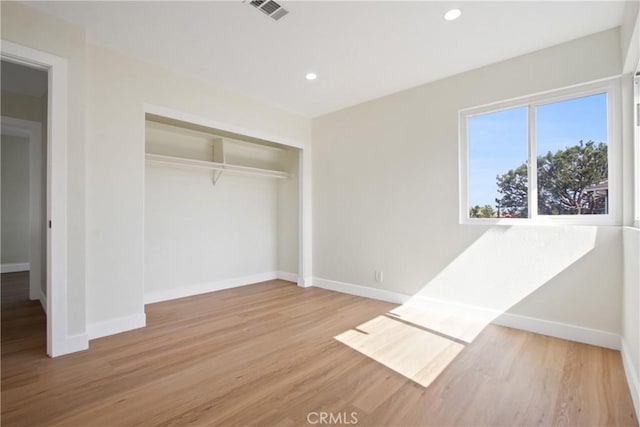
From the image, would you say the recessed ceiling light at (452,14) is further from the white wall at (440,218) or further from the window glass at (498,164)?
the window glass at (498,164)

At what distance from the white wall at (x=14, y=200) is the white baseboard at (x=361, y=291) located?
20.1 ft

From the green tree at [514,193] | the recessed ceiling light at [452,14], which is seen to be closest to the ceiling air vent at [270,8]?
the recessed ceiling light at [452,14]

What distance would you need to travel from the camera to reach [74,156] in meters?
2.47

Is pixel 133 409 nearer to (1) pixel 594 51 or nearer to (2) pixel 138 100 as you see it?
(2) pixel 138 100

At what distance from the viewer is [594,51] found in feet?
8.52

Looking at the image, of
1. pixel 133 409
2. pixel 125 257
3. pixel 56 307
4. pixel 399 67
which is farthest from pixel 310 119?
pixel 133 409

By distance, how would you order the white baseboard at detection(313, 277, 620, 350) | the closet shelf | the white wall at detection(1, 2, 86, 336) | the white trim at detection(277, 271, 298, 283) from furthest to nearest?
the white trim at detection(277, 271, 298, 283) < the closet shelf < the white baseboard at detection(313, 277, 620, 350) < the white wall at detection(1, 2, 86, 336)

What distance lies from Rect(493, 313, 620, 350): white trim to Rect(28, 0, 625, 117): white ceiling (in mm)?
2551

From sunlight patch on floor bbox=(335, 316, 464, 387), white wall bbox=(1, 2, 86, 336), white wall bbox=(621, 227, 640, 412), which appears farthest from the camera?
white wall bbox=(1, 2, 86, 336)

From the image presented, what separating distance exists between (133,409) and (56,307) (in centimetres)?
124

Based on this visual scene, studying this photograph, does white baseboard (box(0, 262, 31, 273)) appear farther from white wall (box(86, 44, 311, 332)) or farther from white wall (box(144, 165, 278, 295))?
white wall (box(86, 44, 311, 332))

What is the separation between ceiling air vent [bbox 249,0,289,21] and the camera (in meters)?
2.23

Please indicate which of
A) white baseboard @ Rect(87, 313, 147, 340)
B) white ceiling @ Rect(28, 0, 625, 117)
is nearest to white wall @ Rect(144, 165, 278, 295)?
white baseboard @ Rect(87, 313, 147, 340)

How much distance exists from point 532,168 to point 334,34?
90.1 inches
